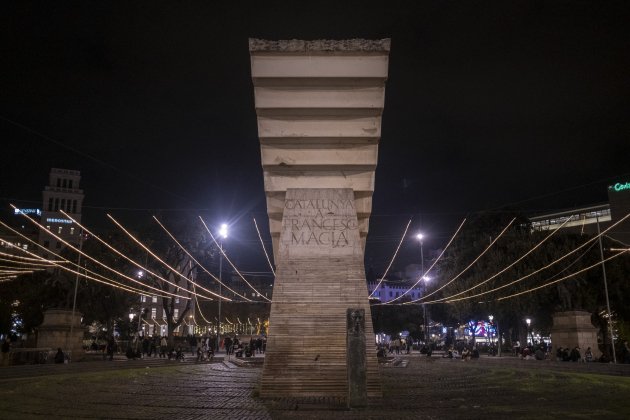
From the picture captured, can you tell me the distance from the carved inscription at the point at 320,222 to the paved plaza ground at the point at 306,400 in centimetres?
499

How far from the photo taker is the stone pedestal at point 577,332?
1075 inches

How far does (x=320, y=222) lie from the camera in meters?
18.9

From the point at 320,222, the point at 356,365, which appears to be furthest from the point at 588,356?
the point at 356,365

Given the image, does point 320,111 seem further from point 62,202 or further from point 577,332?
point 62,202

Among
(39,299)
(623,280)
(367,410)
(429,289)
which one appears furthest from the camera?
(429,289)

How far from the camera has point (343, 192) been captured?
64.3 feet

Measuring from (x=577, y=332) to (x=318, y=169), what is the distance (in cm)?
1684

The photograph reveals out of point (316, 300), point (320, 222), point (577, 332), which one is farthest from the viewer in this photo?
point (577, 332)

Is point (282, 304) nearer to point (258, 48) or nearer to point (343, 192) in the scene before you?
point (343, 192)

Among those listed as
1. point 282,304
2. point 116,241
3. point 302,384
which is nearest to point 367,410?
point 302,384

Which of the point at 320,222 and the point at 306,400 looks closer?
the point at 306,400

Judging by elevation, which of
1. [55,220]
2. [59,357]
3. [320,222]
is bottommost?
[59,357]

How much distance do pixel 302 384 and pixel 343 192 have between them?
24.4 feet

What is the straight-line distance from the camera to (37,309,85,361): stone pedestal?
28.3 metres
